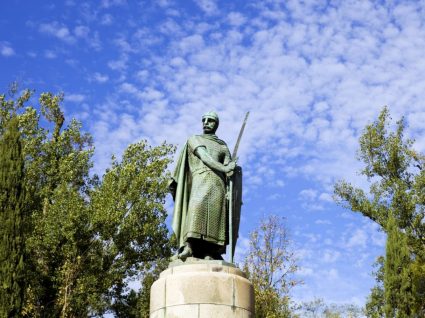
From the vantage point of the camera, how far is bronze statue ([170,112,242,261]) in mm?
9969

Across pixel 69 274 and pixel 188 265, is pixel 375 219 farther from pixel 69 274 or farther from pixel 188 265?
pixel 188 265

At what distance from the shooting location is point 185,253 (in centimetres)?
980

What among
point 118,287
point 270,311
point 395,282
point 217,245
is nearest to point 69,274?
point 118,287

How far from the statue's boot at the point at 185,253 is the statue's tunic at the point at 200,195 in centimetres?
15

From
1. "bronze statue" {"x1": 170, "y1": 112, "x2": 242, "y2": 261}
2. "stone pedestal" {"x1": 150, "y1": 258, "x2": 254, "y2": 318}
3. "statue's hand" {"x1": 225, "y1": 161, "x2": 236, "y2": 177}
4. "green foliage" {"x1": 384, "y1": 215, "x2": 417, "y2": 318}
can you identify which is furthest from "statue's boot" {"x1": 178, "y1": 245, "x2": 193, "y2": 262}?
"green foliage" {"x1": 384, "y1": 215, "x2": 417, "y2": 318}

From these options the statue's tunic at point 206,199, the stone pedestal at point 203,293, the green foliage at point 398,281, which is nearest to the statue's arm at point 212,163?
the statue's tunic at point 206,199

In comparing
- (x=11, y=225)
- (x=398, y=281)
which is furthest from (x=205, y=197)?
(x=398, y=281)

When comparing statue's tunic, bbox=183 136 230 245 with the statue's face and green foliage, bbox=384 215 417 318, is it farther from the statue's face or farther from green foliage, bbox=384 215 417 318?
green foliage, bbox=384 215 417 318

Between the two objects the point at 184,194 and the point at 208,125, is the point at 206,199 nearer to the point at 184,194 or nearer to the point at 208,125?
the point at 184,194

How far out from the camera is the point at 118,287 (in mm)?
25578

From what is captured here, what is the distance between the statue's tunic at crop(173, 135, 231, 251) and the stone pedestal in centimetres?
65

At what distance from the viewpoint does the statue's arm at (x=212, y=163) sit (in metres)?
10.3

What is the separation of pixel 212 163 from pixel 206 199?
64cm

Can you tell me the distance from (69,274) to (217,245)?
1416 cm
